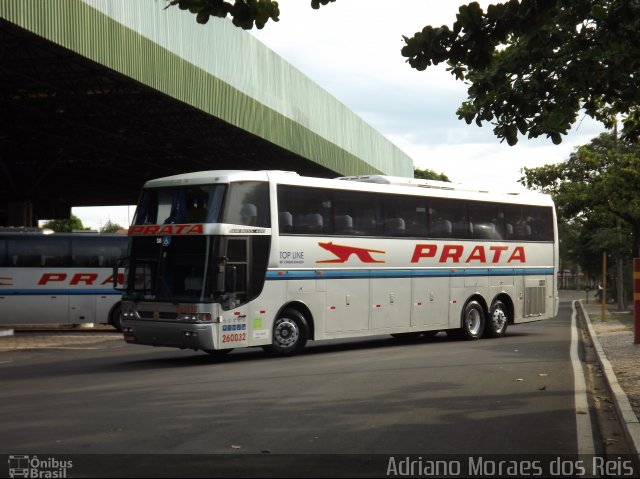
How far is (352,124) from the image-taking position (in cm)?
4297

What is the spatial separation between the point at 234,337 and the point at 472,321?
8223 mm

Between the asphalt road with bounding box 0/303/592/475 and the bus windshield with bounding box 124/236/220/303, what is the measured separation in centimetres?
130

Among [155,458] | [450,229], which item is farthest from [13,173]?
[155,458]

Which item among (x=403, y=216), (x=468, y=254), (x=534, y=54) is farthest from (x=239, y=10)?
(x=468, y=254)

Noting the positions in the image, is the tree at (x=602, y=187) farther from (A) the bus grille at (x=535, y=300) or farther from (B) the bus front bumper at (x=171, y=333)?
(B) the bus front bumper at (x=171, y=333)

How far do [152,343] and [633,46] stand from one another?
981cm

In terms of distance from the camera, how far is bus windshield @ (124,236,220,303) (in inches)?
627

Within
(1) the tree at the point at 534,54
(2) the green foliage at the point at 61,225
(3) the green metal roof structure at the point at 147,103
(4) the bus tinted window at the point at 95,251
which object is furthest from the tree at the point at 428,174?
(1) the tree at the point at 534,54

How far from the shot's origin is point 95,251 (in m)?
28.0

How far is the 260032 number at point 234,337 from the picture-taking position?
53.0ft

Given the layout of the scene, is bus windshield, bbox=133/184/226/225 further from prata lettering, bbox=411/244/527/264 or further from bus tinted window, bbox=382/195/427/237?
prata lettering, bbox=411/244/527/264

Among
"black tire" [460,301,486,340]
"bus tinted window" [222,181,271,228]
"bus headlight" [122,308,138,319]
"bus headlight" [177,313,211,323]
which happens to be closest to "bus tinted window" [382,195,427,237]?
"black tire" [460,301,486,340]

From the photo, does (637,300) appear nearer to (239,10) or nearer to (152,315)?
(152,315)

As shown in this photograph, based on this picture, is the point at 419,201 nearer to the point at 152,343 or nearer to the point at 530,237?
the point at 530,237
